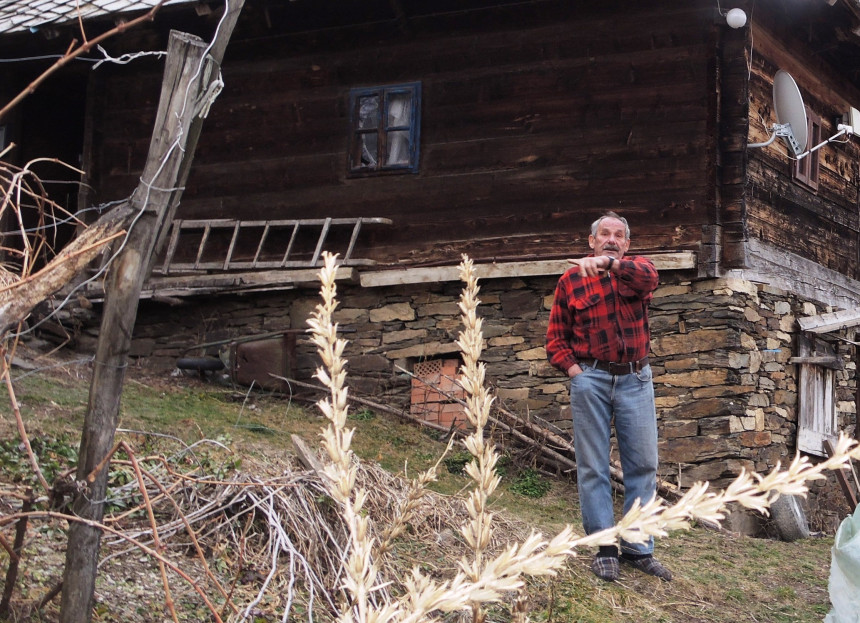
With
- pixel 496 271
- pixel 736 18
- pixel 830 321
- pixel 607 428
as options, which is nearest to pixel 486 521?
pixel 607 428

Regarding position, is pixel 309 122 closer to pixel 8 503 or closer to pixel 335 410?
pixel 8 503

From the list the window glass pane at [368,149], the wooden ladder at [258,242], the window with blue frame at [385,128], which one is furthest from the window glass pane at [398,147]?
the wooden ladder at [258,242]

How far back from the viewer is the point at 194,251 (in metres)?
10.7

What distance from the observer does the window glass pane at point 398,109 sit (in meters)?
9.91

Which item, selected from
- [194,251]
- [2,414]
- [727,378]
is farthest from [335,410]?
[194,251]

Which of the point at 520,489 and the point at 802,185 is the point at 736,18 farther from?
the point at 520,489

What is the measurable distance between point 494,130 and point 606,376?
5.12m

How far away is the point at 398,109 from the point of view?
392 inches

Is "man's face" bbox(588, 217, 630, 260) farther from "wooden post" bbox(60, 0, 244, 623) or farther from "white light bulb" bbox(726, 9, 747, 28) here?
"white light bulb" bbox(726, 9, 747, 28)

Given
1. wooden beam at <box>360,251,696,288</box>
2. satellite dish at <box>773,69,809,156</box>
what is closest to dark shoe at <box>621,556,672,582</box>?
wooden beam at <box>360,251,696,288</box>

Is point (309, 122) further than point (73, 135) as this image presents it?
No

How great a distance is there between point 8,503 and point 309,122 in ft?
21.8

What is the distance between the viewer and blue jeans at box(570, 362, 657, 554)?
482 centimetres

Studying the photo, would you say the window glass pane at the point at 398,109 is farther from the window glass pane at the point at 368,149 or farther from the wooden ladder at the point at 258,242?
the wooden ladder at the point at 258,242
